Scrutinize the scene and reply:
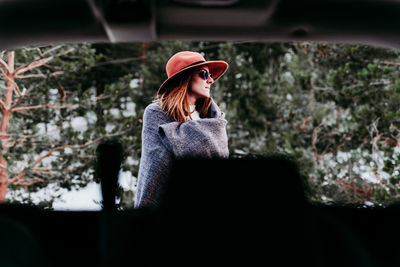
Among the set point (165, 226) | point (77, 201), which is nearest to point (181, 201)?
point (165, 226)

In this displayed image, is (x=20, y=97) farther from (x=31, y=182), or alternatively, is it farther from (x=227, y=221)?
(x=227, y=221)

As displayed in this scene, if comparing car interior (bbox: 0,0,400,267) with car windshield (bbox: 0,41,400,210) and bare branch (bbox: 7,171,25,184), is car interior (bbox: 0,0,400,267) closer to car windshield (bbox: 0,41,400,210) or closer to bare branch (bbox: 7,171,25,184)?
car windshield (bbox: 0,41,400,210)

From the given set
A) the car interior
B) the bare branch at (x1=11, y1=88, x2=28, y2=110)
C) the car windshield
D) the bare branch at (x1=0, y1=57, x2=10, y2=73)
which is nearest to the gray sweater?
the car interior

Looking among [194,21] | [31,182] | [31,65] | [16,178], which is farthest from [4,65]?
[194,21]

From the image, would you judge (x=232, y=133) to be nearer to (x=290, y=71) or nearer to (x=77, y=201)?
(x=290, y=71)

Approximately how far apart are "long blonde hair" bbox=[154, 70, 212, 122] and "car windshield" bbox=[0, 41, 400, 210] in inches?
230

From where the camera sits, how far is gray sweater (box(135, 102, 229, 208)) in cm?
252

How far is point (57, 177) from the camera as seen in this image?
9.34 m

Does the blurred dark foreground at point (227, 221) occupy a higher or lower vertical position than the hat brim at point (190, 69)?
lower

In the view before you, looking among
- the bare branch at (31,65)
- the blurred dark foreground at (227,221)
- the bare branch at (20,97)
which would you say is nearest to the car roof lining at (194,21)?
the blurred dark foreground at (227,221)

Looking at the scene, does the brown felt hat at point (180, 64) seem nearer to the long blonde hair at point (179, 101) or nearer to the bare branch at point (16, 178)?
the long blonde hair at point (179, 101)

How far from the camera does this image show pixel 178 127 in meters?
2.61

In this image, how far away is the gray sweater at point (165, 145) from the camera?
2.52 meters

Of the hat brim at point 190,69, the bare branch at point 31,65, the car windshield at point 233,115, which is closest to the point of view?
the hat brim at point 190,69
